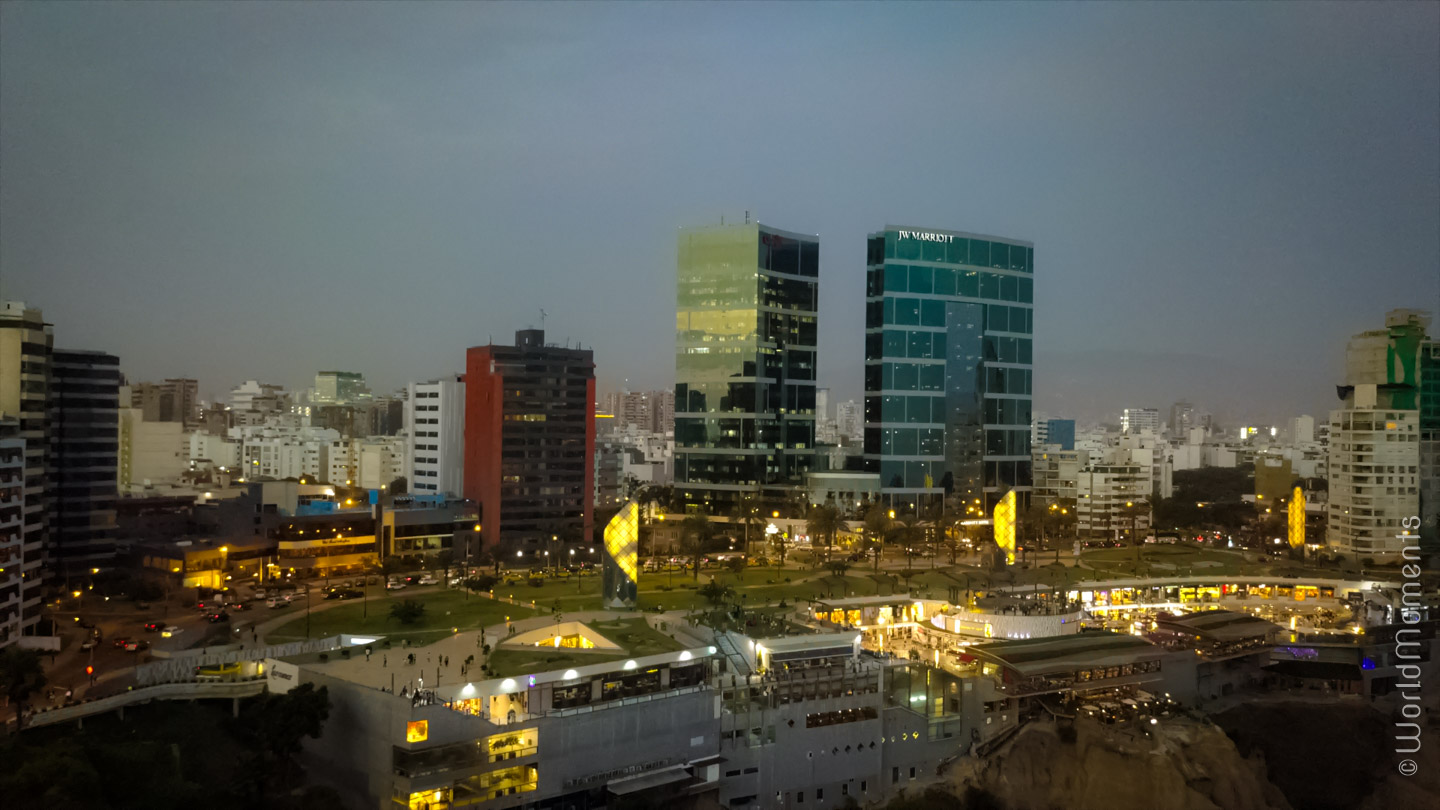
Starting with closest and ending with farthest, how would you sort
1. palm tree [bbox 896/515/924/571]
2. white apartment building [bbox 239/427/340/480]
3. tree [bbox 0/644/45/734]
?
tree [bbox 0/644/45/734] < palm tree [bbox 896/515/924/571] < white apartment building [bbox 239/427/340/480]

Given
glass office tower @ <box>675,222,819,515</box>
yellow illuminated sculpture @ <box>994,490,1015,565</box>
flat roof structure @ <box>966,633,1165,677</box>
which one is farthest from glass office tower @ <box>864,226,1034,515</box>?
flat roof structure @ <box>966,633,1165,677</box>

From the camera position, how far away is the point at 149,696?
15.0 metres

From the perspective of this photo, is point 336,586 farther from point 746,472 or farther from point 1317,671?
point 1317,671

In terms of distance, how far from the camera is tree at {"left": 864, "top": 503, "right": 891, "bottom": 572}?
95.8 ft

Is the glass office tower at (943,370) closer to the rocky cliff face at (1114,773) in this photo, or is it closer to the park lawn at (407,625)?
the rocky cliff face at (1114,773)

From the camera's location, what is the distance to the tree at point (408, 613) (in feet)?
59.7

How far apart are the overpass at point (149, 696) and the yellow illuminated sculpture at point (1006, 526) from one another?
19080mm

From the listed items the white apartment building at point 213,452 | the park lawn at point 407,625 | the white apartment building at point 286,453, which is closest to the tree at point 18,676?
the park lawn at point 407,625

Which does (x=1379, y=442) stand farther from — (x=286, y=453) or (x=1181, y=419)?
(x=286, y=453)

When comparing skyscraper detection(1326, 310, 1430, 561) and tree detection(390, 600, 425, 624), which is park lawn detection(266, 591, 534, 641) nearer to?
tree detection(390, 600, 425, 624)

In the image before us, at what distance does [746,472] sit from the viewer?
38.6 m

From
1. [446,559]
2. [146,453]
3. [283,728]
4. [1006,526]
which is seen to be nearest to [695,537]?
[446,559]

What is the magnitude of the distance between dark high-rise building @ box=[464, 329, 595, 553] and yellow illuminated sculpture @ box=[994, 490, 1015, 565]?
37.3ft

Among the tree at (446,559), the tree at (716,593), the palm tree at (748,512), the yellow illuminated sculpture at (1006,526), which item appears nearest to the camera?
the tree at (716,593)
